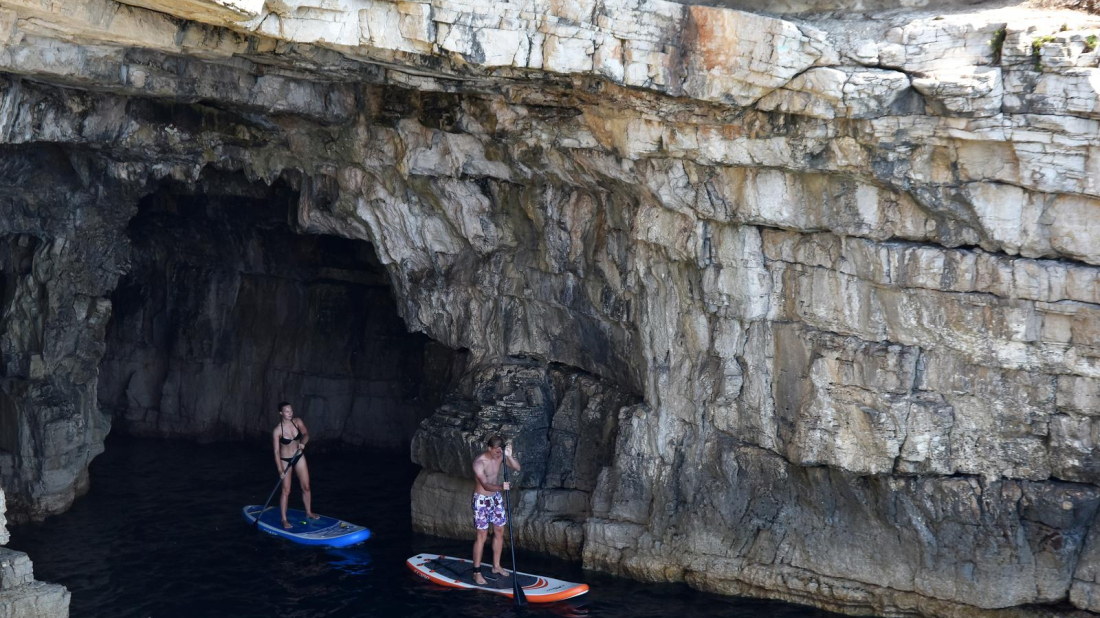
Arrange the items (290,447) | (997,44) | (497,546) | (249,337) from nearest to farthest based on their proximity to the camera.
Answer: (997,44), (497,546), (290,447), (249,337)

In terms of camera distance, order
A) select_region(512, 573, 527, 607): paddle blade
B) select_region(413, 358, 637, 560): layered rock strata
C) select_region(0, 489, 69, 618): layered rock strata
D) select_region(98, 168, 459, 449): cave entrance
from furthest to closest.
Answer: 1. select_region(98, 168, 459, 449): cave entrance
2. select_region(413, 358, 637, 560): layered rock strata
3. select_region(512, 573, 527, 607): paddle blade
4. select_region(0, 489, 69, 618): layered rock strata

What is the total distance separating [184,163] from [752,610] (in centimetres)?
938

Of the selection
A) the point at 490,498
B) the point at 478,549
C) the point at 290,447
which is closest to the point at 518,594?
the point at 478,549

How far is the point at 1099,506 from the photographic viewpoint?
12000 mm

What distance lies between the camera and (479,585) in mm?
13586

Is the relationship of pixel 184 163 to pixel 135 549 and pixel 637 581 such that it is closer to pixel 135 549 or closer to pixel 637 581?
pixel 135 549

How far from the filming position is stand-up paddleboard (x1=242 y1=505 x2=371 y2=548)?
15000 millimetres

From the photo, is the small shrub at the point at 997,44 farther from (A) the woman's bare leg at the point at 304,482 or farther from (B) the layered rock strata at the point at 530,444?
(A) the woman's bare leg at the point at 304,482

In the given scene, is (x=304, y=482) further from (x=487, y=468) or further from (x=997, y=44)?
(x=997, y=44)

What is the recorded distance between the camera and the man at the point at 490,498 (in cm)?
1400

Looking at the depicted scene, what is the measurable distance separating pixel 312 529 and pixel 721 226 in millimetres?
6862

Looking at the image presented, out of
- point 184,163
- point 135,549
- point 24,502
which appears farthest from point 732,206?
point 24,502

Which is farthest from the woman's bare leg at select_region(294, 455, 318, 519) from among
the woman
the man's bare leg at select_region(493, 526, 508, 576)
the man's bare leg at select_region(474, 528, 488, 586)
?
the man's bare leg at select_region(493, 526, 508, 576)

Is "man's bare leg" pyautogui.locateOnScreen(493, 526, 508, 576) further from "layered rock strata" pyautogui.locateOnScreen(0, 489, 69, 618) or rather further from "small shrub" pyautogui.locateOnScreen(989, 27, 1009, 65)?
"small shrub" pyautogui.locateOnScreen(989, 27, 1009, 65)
